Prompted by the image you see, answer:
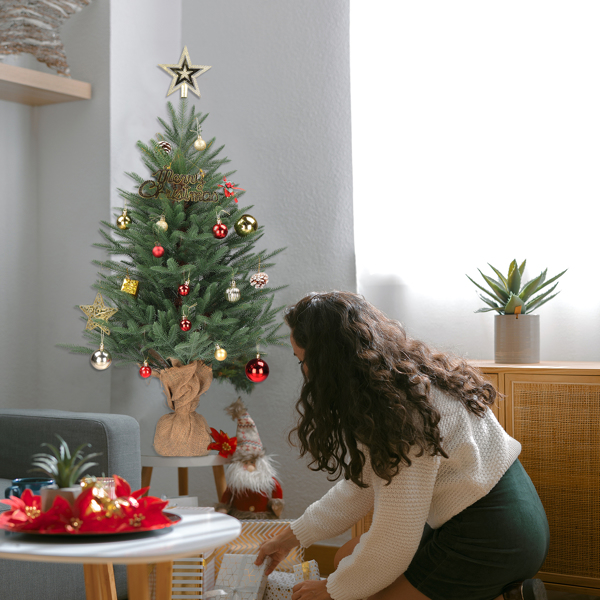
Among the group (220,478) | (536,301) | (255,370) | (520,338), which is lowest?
(220,478)

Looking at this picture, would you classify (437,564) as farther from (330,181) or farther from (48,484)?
(330,181)

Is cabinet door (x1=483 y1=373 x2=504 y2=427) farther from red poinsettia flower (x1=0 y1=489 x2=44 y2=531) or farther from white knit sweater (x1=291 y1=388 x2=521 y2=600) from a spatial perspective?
red poinsettia flower (x1=0 y1=489 x2=44 y2=531)

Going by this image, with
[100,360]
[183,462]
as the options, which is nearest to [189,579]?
[183,462]

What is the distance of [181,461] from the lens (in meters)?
2.23

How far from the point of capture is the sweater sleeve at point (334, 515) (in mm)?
1540

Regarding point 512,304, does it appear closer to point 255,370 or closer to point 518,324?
point 518,324

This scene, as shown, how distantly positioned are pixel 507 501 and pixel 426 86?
1.60 meters

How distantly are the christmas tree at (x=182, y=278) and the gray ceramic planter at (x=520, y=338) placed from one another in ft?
2.38

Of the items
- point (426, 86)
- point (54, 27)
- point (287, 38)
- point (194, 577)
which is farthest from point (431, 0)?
point (194, 577)

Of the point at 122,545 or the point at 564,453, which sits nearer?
the point at 122,545

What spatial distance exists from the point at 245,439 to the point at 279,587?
→ 1.84ft

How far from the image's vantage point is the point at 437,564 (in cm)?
140

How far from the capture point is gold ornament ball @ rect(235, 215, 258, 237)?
2.21m

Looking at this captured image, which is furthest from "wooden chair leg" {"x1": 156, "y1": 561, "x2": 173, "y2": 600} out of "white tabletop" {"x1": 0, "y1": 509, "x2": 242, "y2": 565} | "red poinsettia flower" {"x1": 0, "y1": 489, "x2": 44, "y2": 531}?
"red poinsettia flower" {"x1": 0, "y1": 489, "x2": 44, "y2": 531}
